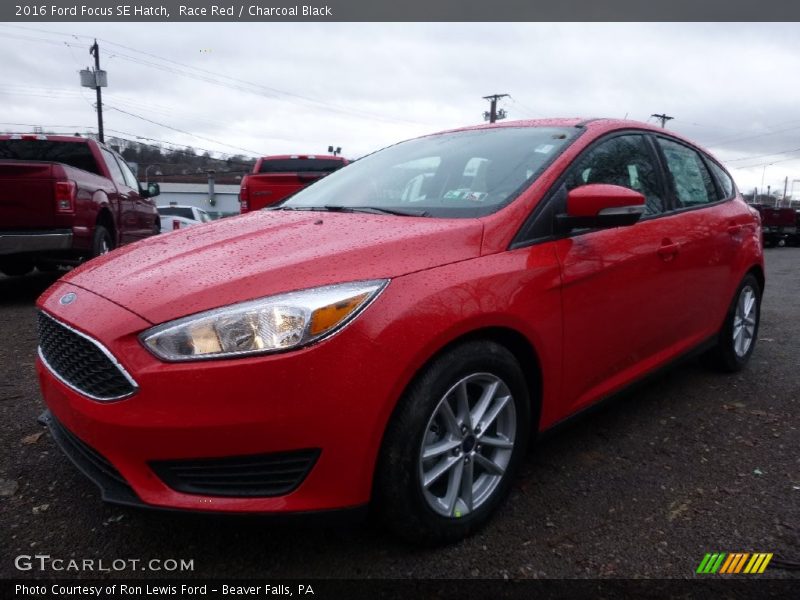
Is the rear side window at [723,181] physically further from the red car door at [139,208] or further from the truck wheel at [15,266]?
the red car door at [139,208]

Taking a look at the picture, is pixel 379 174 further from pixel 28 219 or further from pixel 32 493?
pixel 28 219

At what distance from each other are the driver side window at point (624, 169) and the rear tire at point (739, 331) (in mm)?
1162

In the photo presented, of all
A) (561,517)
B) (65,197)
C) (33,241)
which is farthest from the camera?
(65,197)

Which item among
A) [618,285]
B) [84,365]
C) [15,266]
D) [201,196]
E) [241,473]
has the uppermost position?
[201,196]

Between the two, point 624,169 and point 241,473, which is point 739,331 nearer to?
point 624,169

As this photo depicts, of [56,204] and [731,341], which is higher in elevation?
[56,204]

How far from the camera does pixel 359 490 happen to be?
1.78 metres

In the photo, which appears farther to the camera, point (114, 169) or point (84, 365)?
point (114, 169)

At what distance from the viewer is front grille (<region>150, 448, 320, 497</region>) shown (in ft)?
5.55

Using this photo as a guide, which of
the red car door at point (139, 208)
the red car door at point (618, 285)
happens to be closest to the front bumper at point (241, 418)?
the red car door at point (618, 285)

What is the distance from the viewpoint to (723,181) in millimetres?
3908

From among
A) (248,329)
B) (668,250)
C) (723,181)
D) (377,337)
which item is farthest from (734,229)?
(248,329)

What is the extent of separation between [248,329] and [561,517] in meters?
1.40

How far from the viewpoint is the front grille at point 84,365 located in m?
1.71
